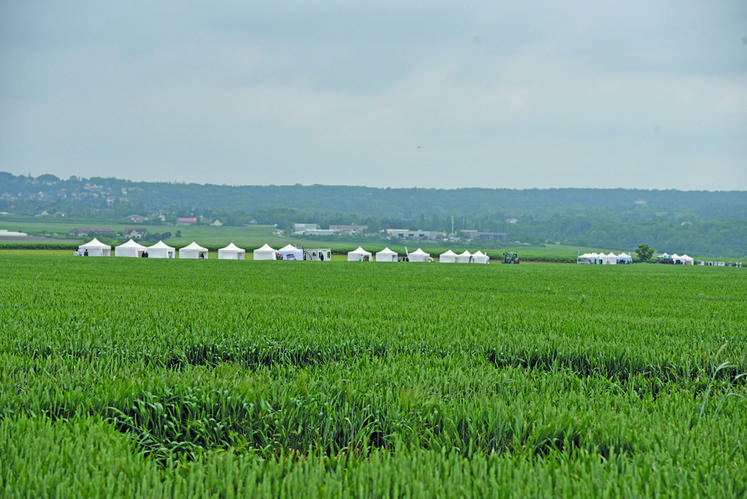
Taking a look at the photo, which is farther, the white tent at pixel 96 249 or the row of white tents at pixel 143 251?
the row of white tents at pixel 143 251

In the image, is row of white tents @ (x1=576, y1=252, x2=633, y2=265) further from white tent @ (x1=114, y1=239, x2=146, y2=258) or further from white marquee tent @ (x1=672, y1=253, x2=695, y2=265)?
white tent @ (x1=114, y1=239, x2=146, y2=258)

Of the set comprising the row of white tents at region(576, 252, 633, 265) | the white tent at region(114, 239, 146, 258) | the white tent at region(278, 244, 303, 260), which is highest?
the white tent at region(114, 239, 146, 258)

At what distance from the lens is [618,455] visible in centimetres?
262

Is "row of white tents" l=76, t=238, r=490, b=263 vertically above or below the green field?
below

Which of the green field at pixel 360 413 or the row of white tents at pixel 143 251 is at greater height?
the green field at pixel 360 413

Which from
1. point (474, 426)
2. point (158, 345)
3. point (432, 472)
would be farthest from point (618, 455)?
point (158, 345)

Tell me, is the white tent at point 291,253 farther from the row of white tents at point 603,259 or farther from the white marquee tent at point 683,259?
the white marquee tent at point 683,259

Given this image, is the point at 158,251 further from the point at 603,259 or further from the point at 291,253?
the point at 603,259

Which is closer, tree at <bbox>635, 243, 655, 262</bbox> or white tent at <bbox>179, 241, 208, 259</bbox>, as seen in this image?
white tent at <bbox>179, 241, 208, 259</bbox>

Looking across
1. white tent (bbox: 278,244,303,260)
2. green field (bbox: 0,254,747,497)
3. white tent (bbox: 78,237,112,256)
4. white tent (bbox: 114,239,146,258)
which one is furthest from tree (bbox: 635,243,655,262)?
green field (bbox: 0,254,747,497)

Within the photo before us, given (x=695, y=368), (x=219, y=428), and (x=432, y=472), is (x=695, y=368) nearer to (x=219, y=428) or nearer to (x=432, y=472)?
(x=432, y=472)

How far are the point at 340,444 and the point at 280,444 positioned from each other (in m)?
0.36

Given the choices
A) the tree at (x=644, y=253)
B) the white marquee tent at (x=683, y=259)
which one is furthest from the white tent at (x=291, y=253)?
the tree at (x=644, y=253)

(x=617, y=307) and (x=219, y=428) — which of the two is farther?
(x=617, y=307)
